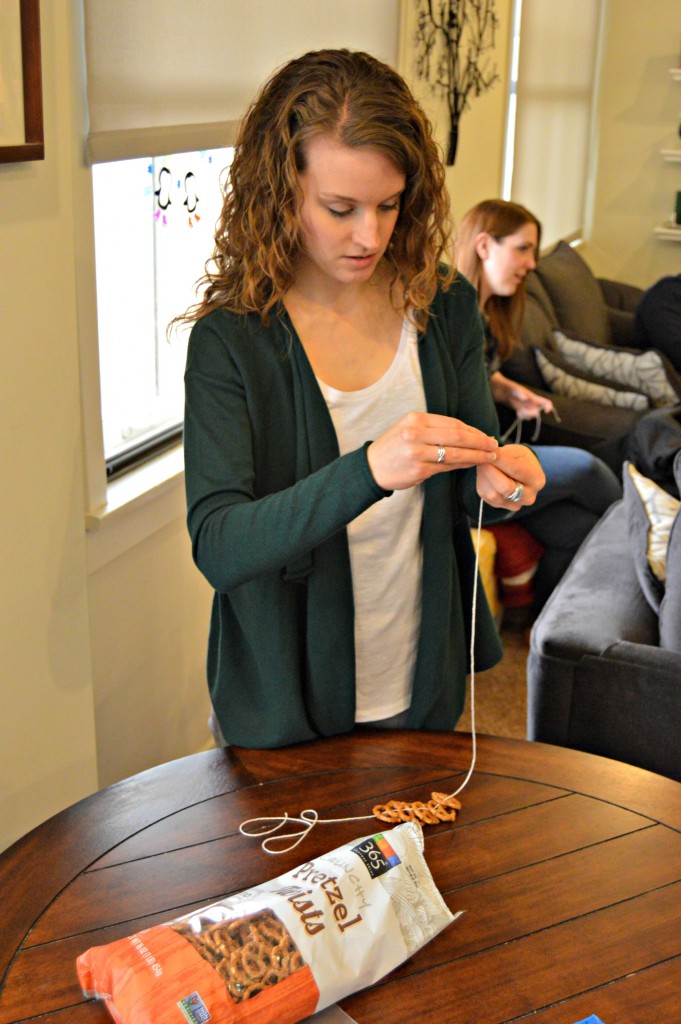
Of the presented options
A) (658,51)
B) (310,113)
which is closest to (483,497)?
(310,113)

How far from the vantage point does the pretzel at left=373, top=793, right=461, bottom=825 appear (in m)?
1.21

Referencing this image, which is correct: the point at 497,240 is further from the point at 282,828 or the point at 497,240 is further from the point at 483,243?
the point at 282,828

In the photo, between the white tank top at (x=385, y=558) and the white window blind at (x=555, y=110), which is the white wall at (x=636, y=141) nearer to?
the white window blind at (x=555, y=110)

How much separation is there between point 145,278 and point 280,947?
5.02ft

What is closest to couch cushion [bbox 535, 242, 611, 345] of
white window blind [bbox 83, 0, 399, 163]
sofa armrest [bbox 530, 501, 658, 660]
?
sofa armrest [bbox 530, 501, 658, 660]

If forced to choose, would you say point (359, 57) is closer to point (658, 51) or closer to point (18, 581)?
point (18, 581)

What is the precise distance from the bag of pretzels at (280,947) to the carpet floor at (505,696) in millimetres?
1776

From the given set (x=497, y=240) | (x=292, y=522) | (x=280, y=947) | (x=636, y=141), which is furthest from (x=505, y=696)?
(x=636, y=141)

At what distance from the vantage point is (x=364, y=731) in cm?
140

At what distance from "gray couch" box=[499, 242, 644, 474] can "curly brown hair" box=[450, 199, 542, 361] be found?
268 millimetres

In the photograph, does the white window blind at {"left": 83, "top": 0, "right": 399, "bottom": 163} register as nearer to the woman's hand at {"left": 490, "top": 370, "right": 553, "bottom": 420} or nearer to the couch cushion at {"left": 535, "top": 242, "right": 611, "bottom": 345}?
the woman's hand at {"left": 490, "top": 370, "right": 553, "bottom": 420}

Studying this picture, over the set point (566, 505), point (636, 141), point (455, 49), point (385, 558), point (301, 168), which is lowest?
point (566, 505)

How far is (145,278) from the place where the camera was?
217cm

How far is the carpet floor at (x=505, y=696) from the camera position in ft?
9.50
